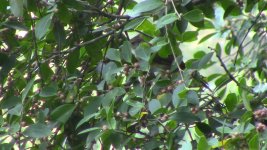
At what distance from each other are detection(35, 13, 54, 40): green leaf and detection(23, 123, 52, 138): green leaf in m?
0.19

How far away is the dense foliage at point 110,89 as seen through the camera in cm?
117

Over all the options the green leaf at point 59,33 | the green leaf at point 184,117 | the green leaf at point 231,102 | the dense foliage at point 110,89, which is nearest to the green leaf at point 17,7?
the dense foliage at point 110,89

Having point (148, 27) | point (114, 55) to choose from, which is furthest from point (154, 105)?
point (148, 27)

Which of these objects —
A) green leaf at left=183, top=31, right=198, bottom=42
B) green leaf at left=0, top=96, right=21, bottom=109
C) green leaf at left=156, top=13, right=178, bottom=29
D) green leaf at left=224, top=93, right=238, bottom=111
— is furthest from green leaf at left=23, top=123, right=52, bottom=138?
green leaf at left=183, top=31, right=198, bottom=42

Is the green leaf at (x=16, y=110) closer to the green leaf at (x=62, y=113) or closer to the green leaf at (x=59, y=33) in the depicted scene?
the green leaf at (x=62, y=113)

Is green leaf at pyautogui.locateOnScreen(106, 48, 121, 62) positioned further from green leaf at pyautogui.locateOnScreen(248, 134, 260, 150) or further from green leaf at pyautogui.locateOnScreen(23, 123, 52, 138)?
green leaf at pyautogui.locateOnScreen(248, 134, 260, 150)

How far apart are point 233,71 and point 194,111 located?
0.88m

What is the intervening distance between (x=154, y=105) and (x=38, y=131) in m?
0.25

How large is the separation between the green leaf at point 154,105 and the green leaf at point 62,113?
0.64 ft

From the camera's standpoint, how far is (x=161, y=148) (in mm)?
1271

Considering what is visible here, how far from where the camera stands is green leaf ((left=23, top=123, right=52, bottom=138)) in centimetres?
118

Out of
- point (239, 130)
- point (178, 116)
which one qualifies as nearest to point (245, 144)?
point (239, 130)

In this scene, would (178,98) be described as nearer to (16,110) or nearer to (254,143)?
(254,143)

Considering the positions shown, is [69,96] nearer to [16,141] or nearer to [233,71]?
[16,141]
